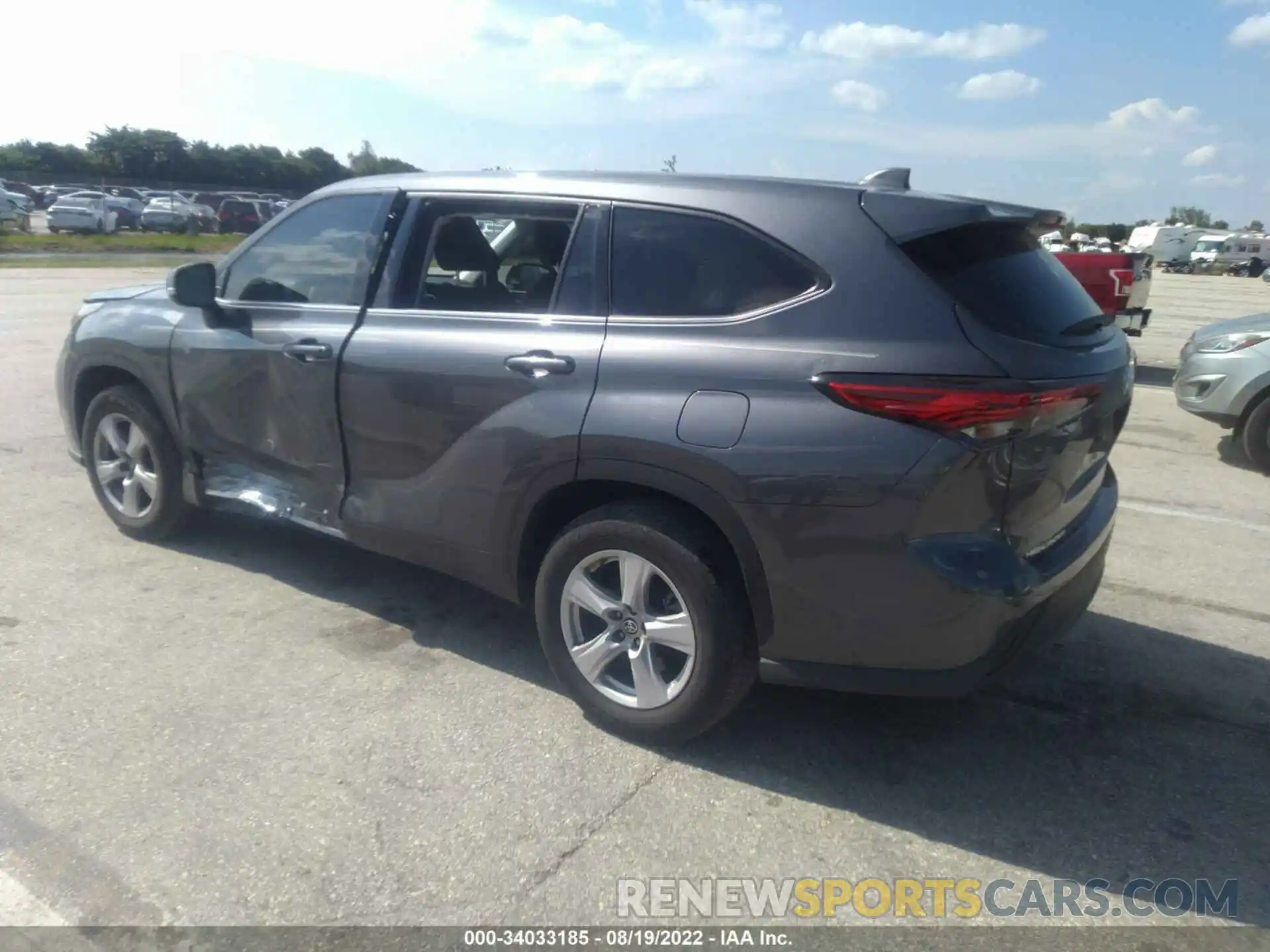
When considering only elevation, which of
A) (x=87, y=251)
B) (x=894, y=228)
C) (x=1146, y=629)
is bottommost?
(x=87, y=251)

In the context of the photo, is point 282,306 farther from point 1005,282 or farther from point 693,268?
point 1005,282

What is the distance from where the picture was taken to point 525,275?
398cm

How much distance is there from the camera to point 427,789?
3371 mm

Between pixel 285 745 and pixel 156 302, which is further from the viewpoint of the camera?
pixel 156 302

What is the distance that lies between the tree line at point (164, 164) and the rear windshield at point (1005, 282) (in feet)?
224

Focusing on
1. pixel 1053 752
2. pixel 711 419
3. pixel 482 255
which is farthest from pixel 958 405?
pixel 482 255

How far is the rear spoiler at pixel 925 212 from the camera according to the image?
3.26 metres

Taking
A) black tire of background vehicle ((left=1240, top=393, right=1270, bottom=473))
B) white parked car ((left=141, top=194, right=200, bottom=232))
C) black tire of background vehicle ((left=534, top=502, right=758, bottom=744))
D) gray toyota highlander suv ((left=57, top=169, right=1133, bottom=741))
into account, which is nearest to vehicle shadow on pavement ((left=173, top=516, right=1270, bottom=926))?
black tire of background vehicle ((left=534, top=502, right=758, bottom=744))

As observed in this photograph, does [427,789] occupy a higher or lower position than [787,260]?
lower

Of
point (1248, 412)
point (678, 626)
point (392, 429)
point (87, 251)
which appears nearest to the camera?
point (678, 626)

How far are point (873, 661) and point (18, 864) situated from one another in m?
2.44

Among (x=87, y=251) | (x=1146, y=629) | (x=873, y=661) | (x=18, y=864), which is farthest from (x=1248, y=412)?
(x=87, y=251)

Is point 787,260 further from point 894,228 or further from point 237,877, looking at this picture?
point 237,877

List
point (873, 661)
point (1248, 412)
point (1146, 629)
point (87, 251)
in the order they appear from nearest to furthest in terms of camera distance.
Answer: point (873, 661)
point (1146, 629)
point (1248, 412)
point (87, 251)
